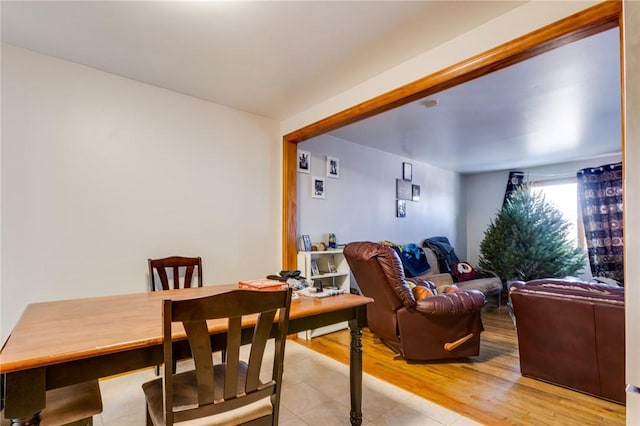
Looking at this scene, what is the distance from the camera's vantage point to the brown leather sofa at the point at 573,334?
6.73ft

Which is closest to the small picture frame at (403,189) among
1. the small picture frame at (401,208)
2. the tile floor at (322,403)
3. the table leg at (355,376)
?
the small picture frame at (401,208)

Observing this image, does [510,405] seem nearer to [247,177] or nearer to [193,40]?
[247,177]

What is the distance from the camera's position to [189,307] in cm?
101

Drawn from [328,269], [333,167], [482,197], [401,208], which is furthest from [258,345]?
[482,197]

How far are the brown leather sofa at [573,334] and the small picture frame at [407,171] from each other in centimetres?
312

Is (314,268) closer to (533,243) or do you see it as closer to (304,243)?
(304,243)

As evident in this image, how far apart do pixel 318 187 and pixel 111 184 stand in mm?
2208

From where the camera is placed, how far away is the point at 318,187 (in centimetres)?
405

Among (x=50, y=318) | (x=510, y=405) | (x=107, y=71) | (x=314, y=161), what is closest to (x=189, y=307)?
(x=50, y=318)

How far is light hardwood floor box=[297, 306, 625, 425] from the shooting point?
197cm

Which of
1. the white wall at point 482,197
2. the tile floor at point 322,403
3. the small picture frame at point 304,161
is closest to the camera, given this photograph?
the tile floor at point 322,403

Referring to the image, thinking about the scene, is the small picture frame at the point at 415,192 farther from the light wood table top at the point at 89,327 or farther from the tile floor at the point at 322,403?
the light wood table top at the point at 89,327

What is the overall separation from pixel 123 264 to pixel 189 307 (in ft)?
6.45

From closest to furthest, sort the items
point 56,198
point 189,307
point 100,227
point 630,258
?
point 630,258 → point 189,307 → point 56,198 → point 100,227
